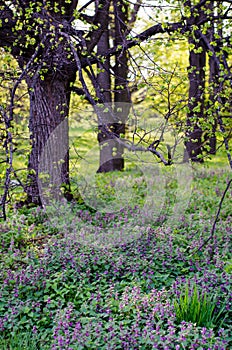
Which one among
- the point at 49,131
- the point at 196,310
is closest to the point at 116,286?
the point at 196,310

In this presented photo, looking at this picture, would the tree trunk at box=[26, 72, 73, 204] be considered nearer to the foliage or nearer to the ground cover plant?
the ground cover plant

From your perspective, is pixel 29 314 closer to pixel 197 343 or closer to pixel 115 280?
pixel 115 280

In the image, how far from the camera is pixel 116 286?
177 inches

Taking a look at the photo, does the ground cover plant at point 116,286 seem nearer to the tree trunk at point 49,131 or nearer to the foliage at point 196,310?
the foliage at point 196,310

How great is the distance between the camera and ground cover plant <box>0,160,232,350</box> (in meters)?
3.51

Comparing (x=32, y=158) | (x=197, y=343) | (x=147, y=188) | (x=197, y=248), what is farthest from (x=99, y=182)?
(x=197, y=343)

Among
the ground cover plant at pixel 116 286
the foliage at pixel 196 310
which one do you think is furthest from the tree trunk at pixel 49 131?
the foliage at pixel 196 310

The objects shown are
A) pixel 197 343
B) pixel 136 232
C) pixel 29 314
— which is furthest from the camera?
pixel 136 232

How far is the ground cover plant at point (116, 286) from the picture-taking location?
11.5 ft

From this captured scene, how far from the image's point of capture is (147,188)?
963 cm

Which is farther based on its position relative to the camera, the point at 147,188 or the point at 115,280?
the point at 147,188

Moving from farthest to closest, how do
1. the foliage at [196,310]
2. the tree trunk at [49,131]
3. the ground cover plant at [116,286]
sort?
the tree trunk at [49,131]
the foliage at [196,310]
the ground cover plant at [116,286]

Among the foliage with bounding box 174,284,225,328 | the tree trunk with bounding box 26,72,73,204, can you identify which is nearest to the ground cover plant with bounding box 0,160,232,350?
the foliage with bounding box 174,284,225,328

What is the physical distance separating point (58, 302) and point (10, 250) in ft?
4.72
